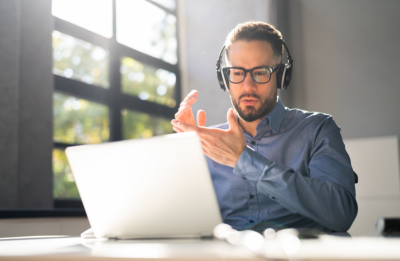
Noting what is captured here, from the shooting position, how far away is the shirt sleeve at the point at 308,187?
1.06 meters

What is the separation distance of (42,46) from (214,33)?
216 centimetres

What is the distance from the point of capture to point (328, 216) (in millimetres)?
1107

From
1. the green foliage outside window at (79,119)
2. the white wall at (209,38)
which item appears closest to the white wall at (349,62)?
the white wall at (209,38)

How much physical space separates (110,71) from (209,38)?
50.3 inches

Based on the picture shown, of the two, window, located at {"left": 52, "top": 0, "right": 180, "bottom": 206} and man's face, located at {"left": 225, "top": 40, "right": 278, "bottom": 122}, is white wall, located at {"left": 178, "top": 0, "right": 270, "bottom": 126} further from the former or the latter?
man's face, located at {"left": 225, "top": 40, "right": 278, "bottom": 122}

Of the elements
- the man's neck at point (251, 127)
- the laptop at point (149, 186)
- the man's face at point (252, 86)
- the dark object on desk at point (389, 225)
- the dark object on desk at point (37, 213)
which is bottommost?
the dark object on desk at point (37, 213)

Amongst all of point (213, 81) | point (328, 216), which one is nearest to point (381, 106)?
point (213, 81)

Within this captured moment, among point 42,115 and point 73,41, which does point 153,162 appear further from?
point 73,41

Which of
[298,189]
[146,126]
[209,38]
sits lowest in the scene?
[298,189]

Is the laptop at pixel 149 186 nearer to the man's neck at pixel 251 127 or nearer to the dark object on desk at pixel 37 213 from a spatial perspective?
the man's neck at pixel 251 127

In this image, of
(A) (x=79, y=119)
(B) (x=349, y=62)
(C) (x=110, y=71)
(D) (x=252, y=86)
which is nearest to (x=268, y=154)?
(D) (x=252, y=86)

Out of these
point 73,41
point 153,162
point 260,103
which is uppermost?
point 73,41

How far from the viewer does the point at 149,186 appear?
2.57 feet

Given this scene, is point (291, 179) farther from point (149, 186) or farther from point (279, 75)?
point (279, 75)
